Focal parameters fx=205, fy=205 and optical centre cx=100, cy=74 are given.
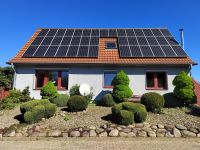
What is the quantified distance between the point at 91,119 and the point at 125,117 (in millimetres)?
2063

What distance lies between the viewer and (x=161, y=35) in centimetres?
2000

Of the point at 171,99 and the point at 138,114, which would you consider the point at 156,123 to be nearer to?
the point at 138,114

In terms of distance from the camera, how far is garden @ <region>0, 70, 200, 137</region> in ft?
32.8

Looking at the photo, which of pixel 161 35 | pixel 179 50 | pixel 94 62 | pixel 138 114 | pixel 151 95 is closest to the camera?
pixel 138 114

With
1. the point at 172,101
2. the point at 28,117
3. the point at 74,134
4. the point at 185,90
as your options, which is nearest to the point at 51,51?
the point at 28,117

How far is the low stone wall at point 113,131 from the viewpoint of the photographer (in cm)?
977

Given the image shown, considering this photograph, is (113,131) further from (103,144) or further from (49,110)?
(49,110)

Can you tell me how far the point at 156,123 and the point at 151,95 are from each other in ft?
7.07

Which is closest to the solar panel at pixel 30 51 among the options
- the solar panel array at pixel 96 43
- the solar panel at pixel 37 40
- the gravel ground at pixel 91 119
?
the solar panel array at pixel 96 43

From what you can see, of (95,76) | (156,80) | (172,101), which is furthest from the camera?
(156,80)

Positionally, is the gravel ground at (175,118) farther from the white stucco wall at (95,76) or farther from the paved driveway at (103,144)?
the white stucco wall at (95,76)

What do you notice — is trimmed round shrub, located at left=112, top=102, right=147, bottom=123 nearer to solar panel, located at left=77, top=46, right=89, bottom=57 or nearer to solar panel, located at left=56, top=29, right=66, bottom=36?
Result: solar panel, located at left=77, top=46, right=89, bottom=57

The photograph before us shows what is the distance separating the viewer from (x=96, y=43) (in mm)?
18359

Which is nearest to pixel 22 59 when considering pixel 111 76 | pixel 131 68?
pixel 111 76
